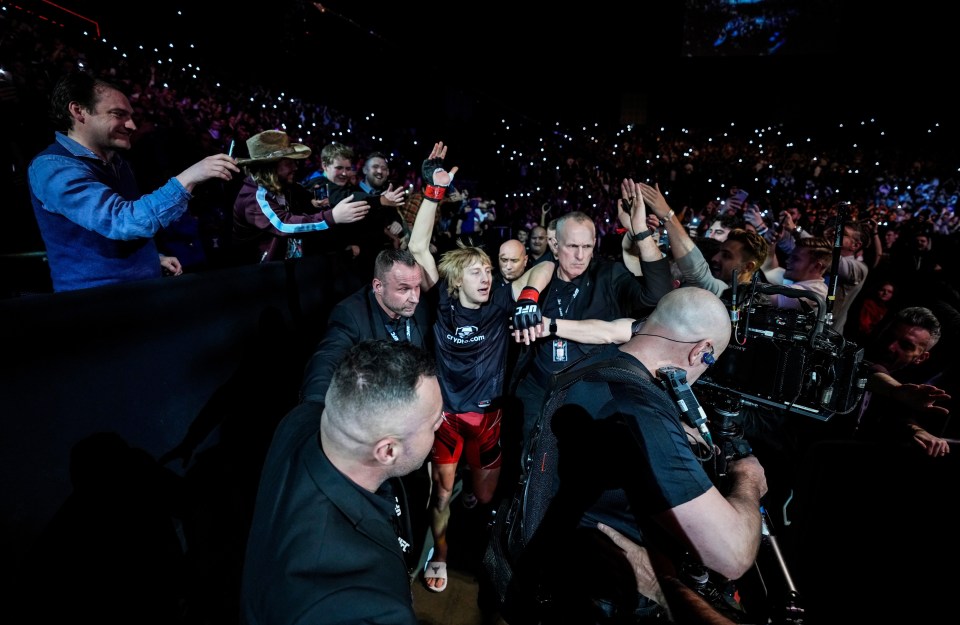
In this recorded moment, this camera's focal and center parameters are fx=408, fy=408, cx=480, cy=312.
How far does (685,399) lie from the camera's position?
5.46 ft

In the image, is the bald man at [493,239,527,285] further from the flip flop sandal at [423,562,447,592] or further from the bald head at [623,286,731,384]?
the flip flop sandal at [423,562,447,592]

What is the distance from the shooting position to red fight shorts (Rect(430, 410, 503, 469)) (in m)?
3.36

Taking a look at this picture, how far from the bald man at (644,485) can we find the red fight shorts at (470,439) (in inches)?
62.2

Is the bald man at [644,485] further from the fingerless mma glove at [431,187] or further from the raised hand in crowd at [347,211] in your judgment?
the raised hand in crowd at [347,211]

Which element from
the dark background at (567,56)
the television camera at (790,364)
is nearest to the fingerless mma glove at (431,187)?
the television camera at (790,364)

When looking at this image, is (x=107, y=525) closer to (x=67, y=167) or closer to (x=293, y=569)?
(x=293, y=569)

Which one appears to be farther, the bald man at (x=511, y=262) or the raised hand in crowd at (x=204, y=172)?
the bald man at (x=511, y=262)

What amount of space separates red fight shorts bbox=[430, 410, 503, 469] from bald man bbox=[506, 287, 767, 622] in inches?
62.2

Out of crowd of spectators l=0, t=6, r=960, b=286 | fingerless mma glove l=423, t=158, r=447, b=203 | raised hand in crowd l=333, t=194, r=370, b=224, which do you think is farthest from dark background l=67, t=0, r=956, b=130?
raised hand in crowd l=333, t=194, r=370, b=224

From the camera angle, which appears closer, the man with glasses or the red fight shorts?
the red fight shorts

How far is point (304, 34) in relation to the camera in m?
11.1

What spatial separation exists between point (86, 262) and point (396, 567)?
2.48 m

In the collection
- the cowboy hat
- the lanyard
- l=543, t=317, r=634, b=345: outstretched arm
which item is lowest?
l=543, t=317, r=634, b=345: outstretched arm

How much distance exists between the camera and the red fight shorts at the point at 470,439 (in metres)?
3.36
